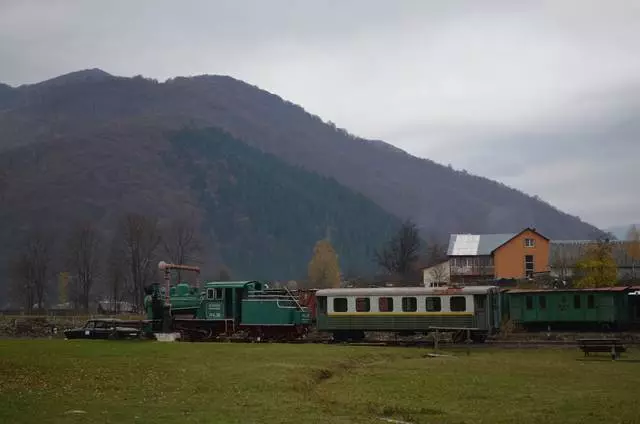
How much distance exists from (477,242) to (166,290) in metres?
64.2

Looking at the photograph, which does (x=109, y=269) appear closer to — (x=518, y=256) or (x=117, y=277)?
(x=117, y=277)

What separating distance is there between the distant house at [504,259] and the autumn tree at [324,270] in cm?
3330

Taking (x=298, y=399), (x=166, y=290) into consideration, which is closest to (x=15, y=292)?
(x=166, y=290)

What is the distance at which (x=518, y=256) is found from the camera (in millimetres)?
98625

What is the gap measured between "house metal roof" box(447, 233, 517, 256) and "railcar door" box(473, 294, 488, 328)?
5508 cm

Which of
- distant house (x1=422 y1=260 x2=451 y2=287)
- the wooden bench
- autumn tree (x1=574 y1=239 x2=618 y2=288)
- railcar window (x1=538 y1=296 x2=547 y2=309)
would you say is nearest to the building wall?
distant house (x1=422 y1=260 x2=451 y2=287)

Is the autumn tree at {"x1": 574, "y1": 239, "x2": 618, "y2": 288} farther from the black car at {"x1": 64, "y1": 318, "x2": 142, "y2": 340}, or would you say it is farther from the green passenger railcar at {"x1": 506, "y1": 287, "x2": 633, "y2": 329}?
the black car at {"x1": 64, "y1": 318, "x2": 142, "y2": 340}

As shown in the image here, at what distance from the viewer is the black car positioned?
46781 mm

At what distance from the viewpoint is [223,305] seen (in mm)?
49406

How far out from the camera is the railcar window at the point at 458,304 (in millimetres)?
46812

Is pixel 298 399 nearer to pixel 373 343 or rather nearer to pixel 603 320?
pixel 373 343

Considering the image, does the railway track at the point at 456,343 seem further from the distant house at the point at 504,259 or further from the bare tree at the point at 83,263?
the bare tree at the point at 83,263

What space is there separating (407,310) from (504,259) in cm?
5433

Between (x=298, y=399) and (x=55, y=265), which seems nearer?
(x=298, y=399)
